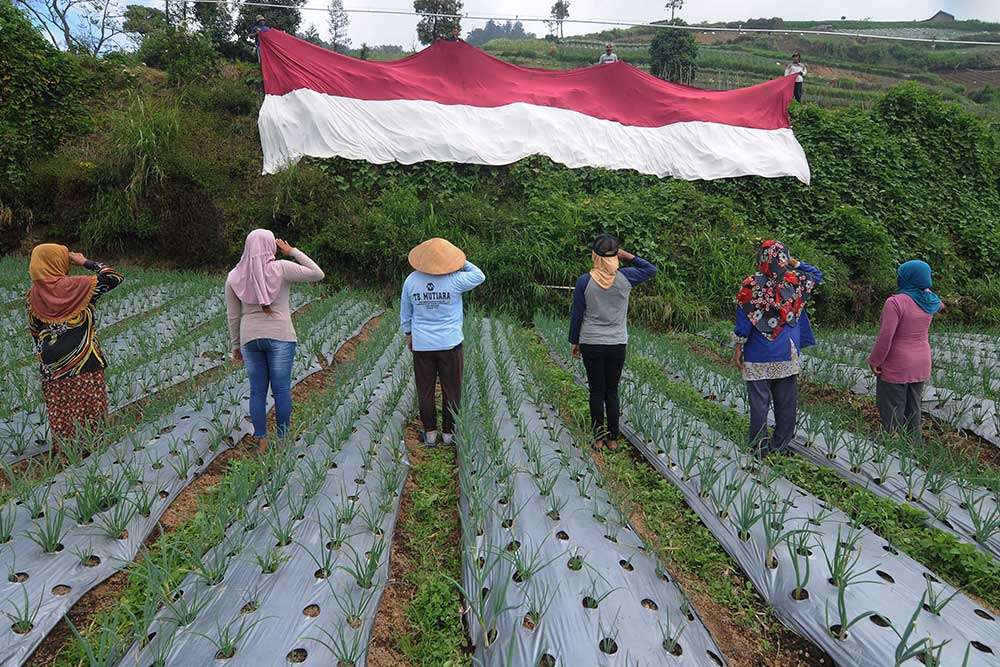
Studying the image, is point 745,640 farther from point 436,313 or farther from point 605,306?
point 436,313

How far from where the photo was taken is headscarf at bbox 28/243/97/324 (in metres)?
2.91

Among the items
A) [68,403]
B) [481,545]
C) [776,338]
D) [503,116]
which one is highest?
[503,116]

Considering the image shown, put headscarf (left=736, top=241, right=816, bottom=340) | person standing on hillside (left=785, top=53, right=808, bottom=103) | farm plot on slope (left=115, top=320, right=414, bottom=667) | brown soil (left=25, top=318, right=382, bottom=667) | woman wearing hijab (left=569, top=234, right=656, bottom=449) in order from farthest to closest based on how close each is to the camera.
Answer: person standing on hillside (left=785, top=53, right=808, bottom=103) → woman wearing hijab (left=569, top=234, right=656, bottom=449) → headscarf (left=736, top=241, right=816, bottom=340) → brown soil (left=25, top=318, right=382, bottom=667) → farm plot on slope (left=115, top=320, right=414, bottom=667)

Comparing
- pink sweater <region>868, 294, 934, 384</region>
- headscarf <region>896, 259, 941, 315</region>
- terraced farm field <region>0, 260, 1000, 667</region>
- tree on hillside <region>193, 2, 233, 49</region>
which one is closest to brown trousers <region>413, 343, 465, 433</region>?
terraced farm field <region>0, 260, 1000, 667</region>

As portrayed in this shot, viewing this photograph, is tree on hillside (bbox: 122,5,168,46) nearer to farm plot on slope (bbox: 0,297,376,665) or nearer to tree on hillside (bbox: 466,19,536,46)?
farm plot on slope (bbox: 0,297,376,665)

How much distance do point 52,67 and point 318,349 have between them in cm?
909

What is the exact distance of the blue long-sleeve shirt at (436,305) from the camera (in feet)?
10.6

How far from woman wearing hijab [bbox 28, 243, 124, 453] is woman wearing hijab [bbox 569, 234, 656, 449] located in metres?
2.72

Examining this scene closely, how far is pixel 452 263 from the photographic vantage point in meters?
3.18

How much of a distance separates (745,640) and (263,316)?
9.01ft

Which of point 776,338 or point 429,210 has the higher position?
point 429,210

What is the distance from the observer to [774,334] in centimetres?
306

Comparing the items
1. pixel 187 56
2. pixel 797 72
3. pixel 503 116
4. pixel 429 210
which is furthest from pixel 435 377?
pixel 187 56

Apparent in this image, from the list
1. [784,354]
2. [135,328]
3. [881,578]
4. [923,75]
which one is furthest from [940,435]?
[923,75]
